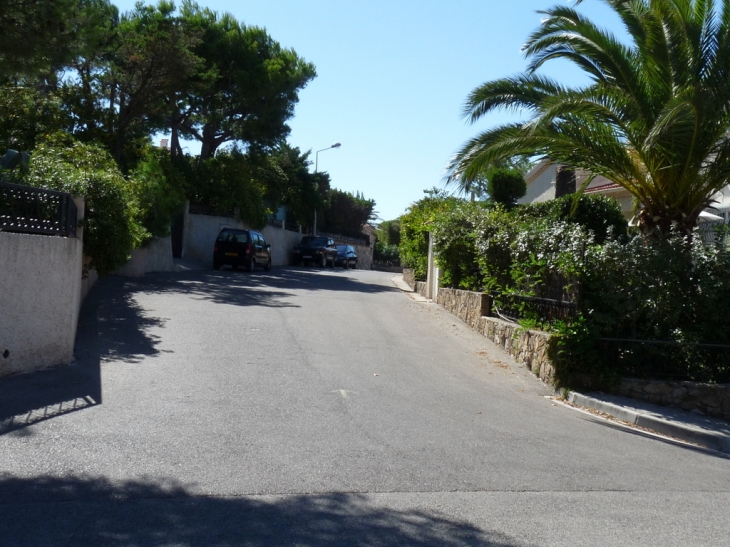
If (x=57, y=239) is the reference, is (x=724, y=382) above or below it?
below

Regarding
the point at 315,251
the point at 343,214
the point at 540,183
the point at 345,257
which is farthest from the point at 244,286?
the point at 343,214

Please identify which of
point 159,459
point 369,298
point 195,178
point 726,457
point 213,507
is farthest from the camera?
point 195,178

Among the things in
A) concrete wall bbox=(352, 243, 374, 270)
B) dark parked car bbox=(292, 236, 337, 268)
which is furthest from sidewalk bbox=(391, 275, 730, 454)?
concrete wall bbox=(352, 243, 374, 270)

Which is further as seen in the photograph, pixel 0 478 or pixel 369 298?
pixel 369 298

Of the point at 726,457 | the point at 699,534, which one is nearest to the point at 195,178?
the point at 726,457

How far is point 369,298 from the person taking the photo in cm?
2058

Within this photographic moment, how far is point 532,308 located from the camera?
13094 millimetres

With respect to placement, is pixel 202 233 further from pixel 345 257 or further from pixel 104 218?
pixel 104 218

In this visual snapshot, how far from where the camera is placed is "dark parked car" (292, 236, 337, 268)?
3962 centimetres

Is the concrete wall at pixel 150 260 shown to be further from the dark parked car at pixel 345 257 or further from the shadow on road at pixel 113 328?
the dark parked car at pixel 345 257

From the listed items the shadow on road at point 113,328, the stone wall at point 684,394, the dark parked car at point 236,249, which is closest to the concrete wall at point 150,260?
the shadow on road at point 113,328

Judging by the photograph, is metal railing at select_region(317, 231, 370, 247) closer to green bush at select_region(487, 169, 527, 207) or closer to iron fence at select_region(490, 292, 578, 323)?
green bush at select_region(487, 169, 527, 207)

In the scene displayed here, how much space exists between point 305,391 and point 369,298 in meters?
11.3

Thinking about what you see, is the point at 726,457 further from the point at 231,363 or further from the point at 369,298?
the point at 369,298
